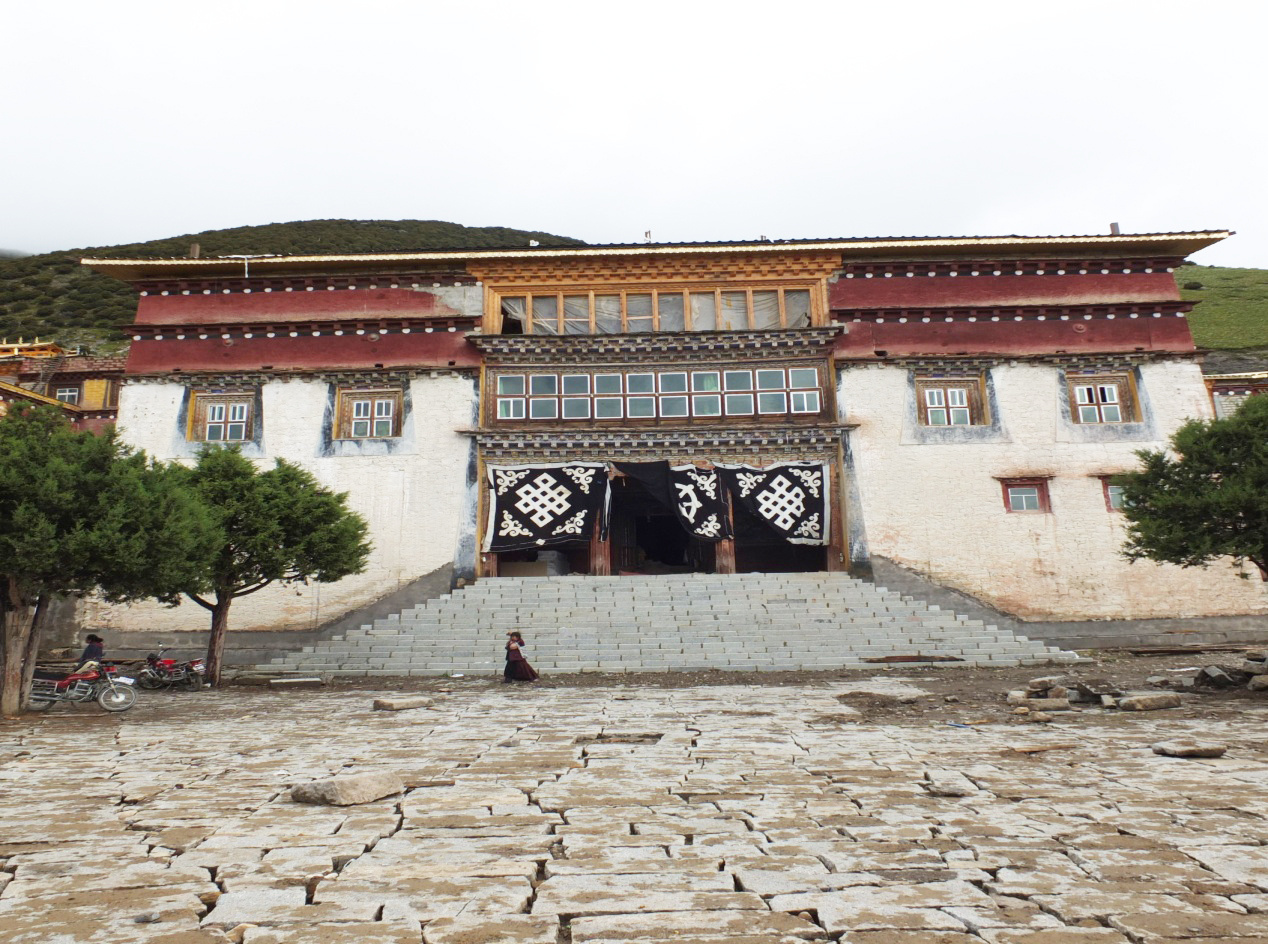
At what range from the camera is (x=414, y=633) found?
19094 millimetres

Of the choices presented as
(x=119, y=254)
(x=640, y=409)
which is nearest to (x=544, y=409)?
(x=640, y=409)

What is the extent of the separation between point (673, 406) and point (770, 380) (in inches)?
119

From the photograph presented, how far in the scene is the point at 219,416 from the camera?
78.8 feet

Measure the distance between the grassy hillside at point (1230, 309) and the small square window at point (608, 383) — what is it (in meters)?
42.6

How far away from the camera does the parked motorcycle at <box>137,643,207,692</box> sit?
54.1 ft

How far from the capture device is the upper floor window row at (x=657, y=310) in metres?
25.2

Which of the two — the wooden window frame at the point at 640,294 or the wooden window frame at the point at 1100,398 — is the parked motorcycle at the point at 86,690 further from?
the wooden window frame at the point at 1100,398

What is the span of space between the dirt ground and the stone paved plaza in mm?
1332

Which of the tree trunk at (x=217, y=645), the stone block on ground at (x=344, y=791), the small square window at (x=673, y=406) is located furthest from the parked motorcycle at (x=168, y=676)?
the small square window at (x=673, y=406)

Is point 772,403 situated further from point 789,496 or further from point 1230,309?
point 1230,309

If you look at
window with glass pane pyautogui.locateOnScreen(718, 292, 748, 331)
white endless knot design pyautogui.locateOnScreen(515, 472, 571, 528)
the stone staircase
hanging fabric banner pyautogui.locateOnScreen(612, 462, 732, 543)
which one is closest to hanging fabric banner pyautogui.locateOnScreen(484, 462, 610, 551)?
white endless knot design pyautogui.locateOnScreen(515, 472, 571, 528)

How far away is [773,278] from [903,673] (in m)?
13.6

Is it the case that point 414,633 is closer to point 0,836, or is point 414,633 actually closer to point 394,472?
point 394,472

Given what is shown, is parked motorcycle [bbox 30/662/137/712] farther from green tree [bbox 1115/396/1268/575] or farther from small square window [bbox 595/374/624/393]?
green tree [bbox 1115/396/1268/575]
